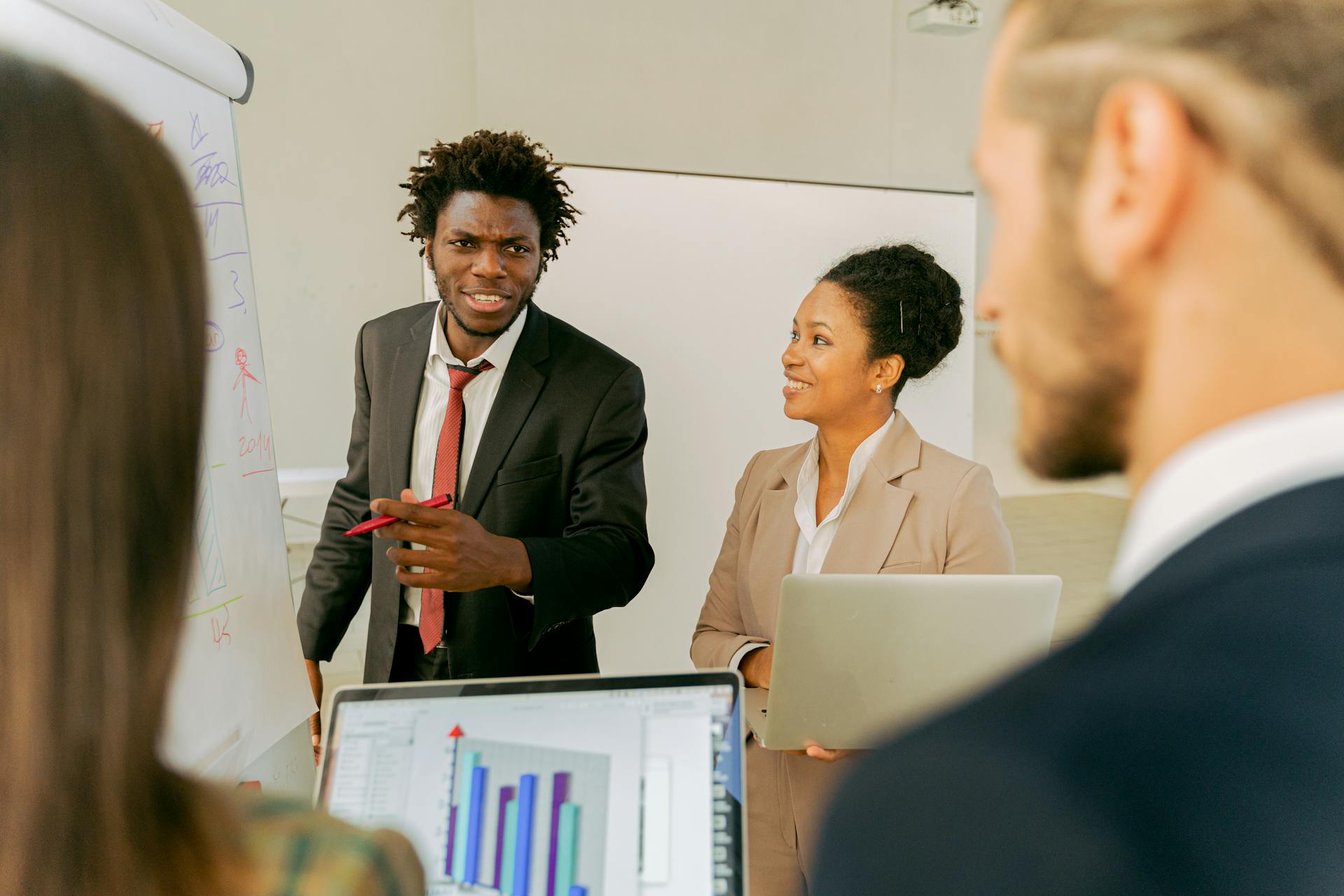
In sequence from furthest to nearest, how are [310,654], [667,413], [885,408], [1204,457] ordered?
[667,413]
[885,408]
[310,654]
[1204,457]

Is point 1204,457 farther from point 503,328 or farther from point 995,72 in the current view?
point 503,328

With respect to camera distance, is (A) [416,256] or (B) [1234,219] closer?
(B) [1234,219]

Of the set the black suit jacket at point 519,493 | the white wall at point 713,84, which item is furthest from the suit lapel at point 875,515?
the white wall at point 713,84

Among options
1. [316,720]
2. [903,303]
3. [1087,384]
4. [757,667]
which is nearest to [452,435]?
[316,720]

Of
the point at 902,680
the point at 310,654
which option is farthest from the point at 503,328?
the point at 902,680

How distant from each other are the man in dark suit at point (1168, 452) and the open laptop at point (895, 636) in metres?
1.00

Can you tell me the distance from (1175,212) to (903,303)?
1928mm

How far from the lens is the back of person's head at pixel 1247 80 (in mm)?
313

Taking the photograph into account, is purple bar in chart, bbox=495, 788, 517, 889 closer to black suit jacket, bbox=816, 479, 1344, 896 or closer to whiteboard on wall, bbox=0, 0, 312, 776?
whiteboard on wall, bbox=0, 0, 312, 776

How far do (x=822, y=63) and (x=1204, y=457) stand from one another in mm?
4773

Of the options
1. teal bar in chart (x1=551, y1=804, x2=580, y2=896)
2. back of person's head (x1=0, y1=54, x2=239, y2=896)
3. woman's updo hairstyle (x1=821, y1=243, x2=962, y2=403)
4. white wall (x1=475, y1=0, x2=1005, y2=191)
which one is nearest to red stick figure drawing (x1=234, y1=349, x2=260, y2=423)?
teal bar in chart (x1=551, y1=804, x2=580, y2=896)

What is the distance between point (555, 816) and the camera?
0.85 meters

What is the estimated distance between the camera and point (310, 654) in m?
1.92

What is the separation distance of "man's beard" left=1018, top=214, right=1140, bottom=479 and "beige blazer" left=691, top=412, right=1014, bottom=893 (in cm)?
141
